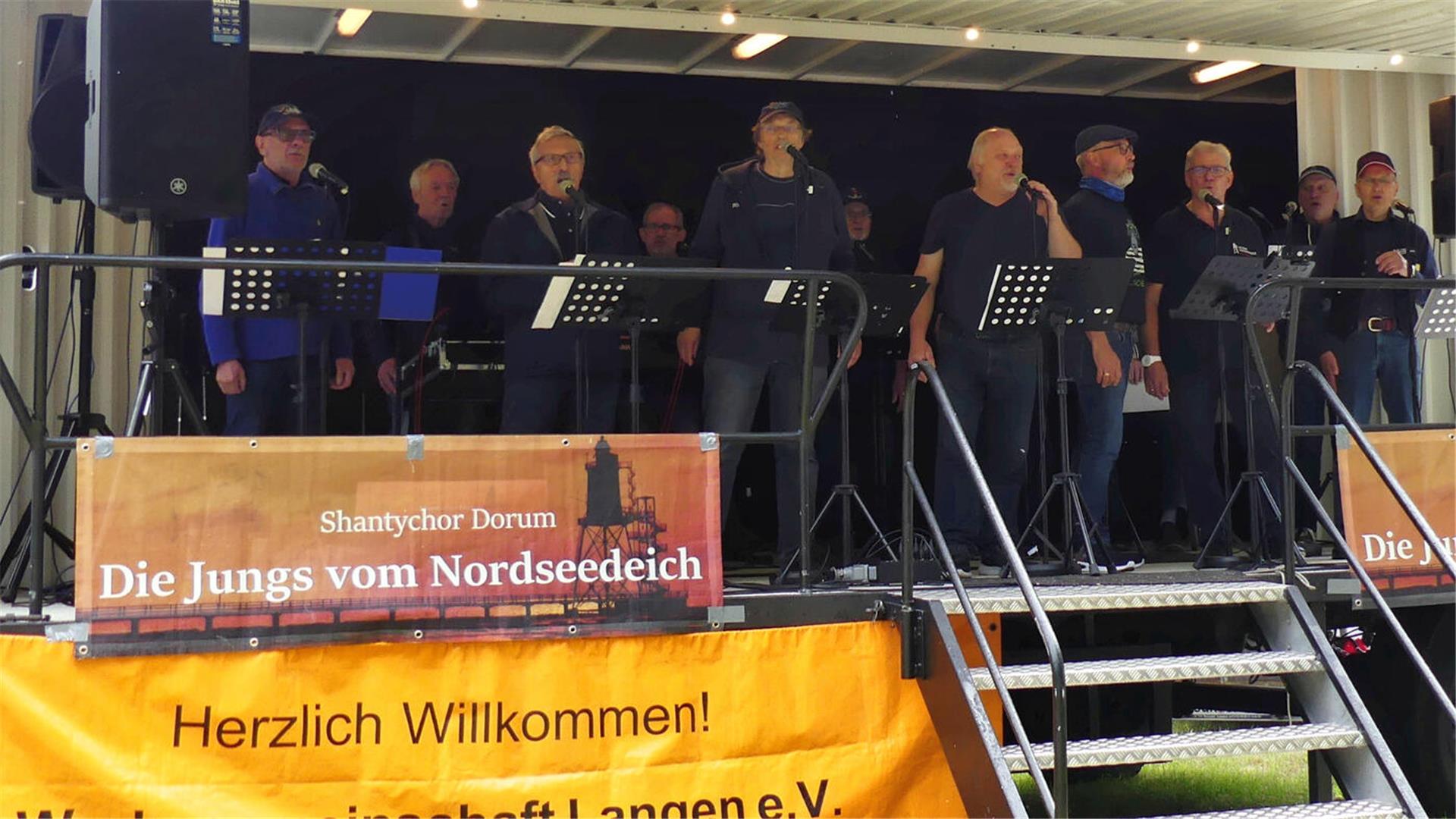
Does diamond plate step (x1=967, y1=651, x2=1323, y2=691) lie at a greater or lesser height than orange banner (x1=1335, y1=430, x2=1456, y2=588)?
lesser

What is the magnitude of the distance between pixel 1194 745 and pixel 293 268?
130 inches

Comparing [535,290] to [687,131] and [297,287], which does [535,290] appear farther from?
[687,131]

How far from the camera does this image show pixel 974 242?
266 inches

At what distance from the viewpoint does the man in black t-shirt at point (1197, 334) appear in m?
7.27

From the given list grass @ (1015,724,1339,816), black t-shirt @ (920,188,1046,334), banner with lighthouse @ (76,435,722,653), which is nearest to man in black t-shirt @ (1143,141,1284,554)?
black t-shirt @ (920,188,1046,334)

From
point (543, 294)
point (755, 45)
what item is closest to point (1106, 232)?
point (543, 294)

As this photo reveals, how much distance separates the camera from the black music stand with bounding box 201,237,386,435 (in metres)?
5.30

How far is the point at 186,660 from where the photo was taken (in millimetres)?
4445

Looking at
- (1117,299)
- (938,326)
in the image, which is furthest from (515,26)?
(1117,299)

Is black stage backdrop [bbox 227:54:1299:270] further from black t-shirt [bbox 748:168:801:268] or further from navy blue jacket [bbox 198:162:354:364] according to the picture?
black t-shirt [bbox 748:168:801:268]

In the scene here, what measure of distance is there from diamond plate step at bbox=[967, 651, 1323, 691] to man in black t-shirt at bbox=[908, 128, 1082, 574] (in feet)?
4.24

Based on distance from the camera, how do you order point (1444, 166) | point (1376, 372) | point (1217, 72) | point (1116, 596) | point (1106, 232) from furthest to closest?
point (1217, 72) → point (1444, 166) → point (1376, 372) → point (1106, 232) → point (1116, 596)

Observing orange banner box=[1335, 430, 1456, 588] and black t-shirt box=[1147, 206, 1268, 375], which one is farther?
black t-shirt box=[1147, 206, 1268, 375]

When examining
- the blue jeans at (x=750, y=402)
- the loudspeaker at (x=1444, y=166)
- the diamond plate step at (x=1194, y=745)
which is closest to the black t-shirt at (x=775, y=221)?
the blue jeans at (x=750, y=402)
